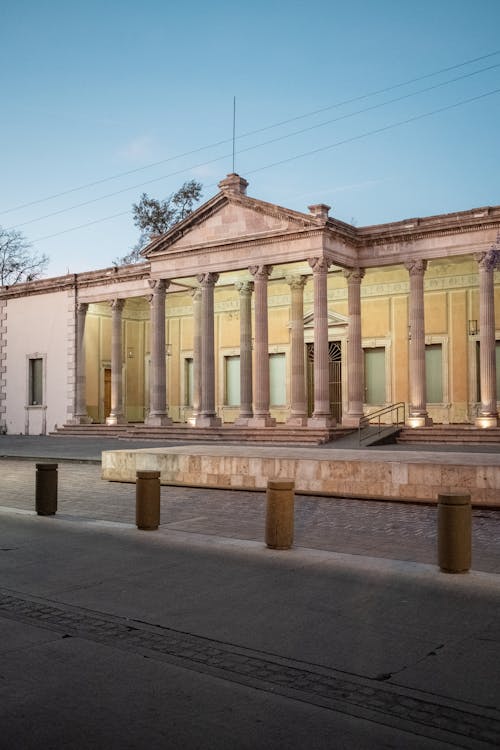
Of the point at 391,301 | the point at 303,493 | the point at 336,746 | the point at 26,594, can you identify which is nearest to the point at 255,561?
the point at 26,594

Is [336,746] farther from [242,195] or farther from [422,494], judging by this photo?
[242,195]

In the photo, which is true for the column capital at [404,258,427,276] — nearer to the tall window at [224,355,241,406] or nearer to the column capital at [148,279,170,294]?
the column capital at [148,279,170,294]

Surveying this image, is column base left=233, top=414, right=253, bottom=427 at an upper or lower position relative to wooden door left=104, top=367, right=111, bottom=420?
lower

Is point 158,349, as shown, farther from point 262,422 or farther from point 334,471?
point 334,471

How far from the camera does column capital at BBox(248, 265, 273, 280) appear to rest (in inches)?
1190

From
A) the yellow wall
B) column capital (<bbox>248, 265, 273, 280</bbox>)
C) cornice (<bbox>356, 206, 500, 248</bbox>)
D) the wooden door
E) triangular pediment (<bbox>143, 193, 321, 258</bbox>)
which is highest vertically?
triangular pediment (<bbox>143, 193, 321, 258</bbox>)

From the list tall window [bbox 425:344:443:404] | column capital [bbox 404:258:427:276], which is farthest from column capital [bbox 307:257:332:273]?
tall window [bbox 425:344:443:404]

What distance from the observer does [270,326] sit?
3794cm

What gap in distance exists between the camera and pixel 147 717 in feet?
14.7

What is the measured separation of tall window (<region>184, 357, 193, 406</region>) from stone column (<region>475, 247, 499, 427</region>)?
17.9 m

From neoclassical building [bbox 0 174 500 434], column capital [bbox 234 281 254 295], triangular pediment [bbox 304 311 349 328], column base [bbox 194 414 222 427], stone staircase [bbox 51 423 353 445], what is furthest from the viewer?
triangular pediment [bbox 304 311 349 328]

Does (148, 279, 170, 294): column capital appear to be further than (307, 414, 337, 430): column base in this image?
Yes

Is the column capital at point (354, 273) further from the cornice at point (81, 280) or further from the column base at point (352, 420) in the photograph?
the cornice at point (81, 280)

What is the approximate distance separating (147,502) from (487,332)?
18.7 m
